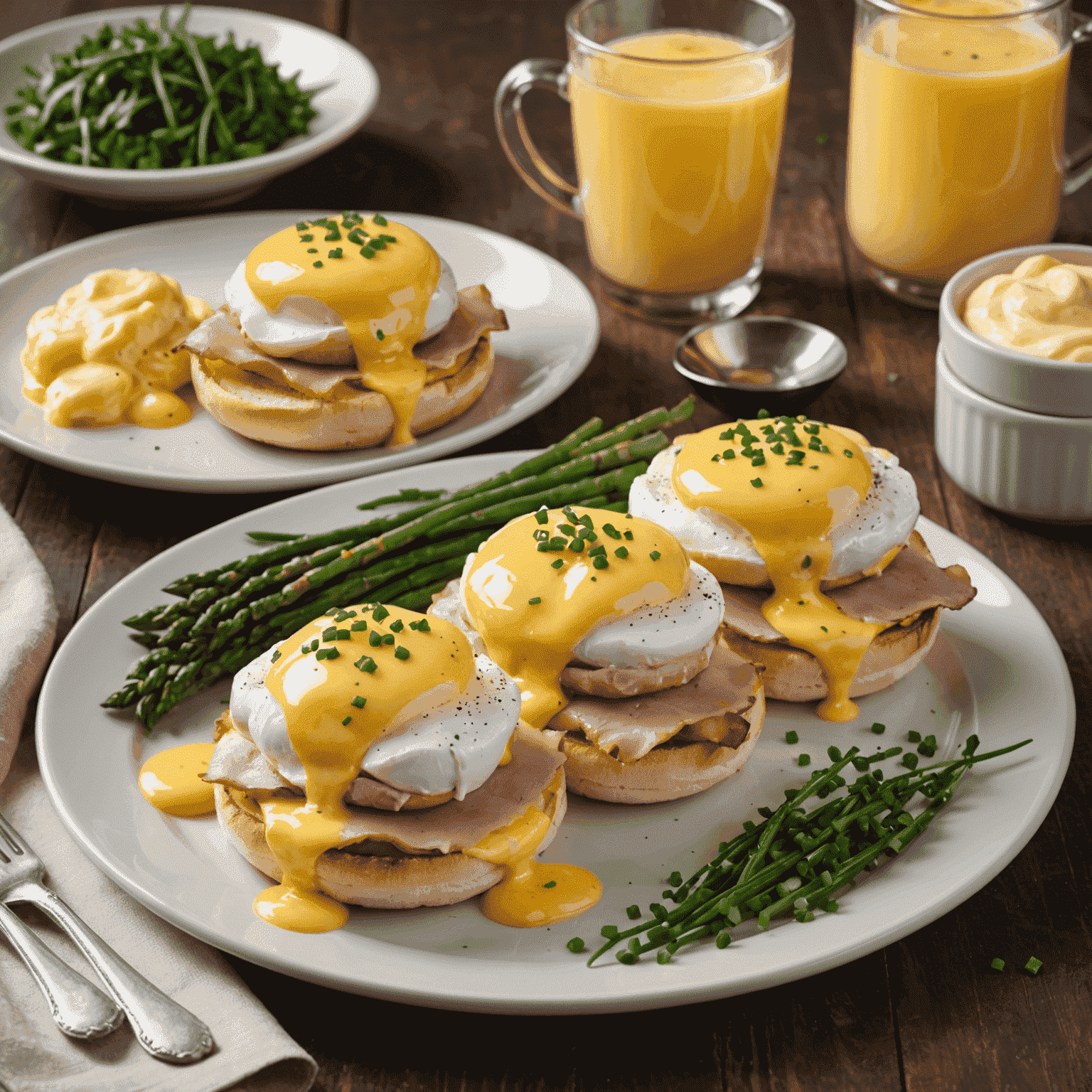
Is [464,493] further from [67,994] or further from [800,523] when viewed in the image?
[67,994]

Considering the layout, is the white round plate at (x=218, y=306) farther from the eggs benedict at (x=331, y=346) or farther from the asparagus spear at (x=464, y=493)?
the asparagus spear at (x=464, y=493)

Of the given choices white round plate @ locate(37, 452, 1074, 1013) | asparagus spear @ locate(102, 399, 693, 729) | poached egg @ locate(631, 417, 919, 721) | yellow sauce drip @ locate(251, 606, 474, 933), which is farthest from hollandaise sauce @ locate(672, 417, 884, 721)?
yellow sauce drip @ locate(251, 606, 474, 933)

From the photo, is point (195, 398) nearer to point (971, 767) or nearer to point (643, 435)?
point (643, 435)

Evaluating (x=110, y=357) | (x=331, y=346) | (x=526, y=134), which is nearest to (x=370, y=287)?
(x=331, y=346)

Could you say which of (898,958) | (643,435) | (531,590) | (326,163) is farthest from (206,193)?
(898,958)

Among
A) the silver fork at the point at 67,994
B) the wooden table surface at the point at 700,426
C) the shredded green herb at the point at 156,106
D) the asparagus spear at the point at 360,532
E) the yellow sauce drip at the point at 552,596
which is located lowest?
the wooden table surface at the point at 700,426

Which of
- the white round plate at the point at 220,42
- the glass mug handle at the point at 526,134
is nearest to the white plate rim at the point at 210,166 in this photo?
the white round plate at the point at 220,42

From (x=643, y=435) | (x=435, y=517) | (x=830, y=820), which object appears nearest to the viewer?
(x=830, y=820)
